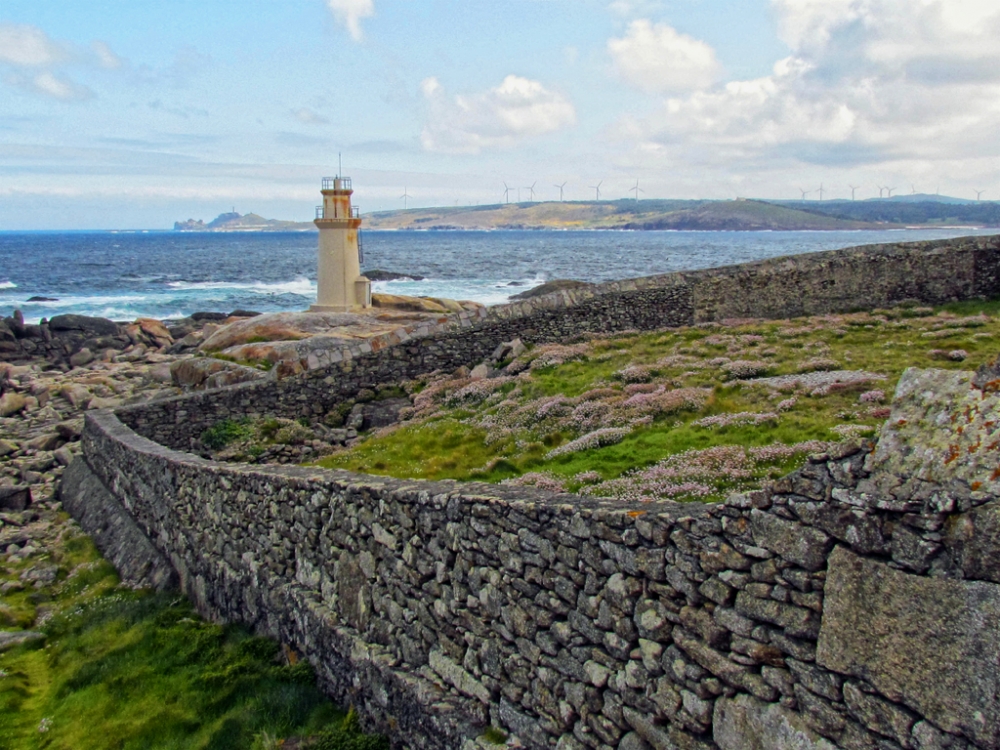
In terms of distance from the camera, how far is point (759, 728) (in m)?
5.28

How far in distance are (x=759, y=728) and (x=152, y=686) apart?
29.0 feet

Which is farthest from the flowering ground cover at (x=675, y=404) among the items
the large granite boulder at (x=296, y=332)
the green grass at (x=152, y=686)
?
the large granite boulder at (x=296, y=332)

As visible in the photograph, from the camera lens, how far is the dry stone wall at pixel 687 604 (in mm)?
4414

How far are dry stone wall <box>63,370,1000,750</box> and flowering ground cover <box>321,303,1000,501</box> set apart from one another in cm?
158

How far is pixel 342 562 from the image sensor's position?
404 inches

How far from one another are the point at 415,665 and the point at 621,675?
333cm

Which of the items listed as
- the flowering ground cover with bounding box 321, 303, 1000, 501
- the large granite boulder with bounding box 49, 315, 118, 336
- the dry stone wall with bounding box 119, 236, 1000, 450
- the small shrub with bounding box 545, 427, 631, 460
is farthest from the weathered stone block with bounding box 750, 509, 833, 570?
the large granite boulder with bounding box 49, 315, 118, 336

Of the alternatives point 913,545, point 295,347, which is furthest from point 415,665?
point 295,347

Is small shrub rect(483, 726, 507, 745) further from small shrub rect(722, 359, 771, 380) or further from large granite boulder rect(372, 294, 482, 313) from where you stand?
large granite boulder rect(372, 294, 482, 313)

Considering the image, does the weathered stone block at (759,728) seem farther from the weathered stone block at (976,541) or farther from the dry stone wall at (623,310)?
the dry stone wall at (623,310)

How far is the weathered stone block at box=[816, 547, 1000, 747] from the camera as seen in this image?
422cm

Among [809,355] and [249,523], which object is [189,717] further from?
[809,355]

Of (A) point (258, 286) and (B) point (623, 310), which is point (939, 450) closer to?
(B) point (623, 310)

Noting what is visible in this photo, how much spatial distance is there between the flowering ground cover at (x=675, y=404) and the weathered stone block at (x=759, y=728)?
254 cm
